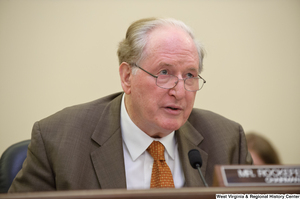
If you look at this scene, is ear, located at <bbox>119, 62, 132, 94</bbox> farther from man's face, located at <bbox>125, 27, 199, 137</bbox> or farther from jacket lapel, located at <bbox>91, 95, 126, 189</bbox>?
jacket lapel, located at <bbox>91, 95, 126, 189</bbox>

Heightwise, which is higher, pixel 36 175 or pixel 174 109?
pixel 174 109

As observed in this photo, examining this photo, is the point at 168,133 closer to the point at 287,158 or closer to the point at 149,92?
the point at 149,92

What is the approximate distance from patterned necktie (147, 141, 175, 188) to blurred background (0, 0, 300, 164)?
1.21m

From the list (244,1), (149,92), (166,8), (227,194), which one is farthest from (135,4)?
(227,194)

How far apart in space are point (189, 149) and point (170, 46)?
23.7 inches

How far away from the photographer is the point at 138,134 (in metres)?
1.64

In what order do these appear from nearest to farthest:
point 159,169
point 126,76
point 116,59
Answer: point 159,169 → point 126,76 → point 116,59

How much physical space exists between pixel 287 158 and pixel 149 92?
82.3 inches

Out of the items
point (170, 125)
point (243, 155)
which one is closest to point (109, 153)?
point (170, 125)

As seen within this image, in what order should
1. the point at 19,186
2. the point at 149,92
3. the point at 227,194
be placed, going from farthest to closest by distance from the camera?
the point at 149,92
the point at 19,186
the point at 227,194

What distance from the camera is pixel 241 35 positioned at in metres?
2.95

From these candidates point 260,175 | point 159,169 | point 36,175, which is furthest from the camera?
point 159,169

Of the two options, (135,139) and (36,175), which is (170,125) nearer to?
(135,139)

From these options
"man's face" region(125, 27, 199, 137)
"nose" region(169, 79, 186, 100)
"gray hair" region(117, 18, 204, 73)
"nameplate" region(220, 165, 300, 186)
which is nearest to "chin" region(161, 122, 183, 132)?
"man's face" region(125, 27, 199, 137)
